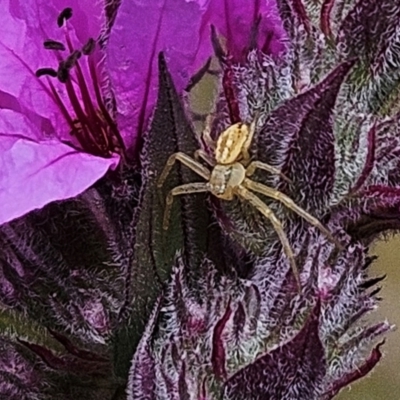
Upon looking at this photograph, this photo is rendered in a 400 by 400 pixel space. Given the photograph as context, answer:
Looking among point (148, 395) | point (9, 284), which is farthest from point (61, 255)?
point (148, 395)

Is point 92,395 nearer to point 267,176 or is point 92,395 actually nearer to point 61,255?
point 61,255

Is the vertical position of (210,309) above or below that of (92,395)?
above

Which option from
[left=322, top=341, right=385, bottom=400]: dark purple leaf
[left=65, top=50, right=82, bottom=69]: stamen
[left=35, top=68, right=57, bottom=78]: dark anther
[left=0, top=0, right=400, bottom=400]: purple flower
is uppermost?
[left=65, top=50, right=82, bottom=69]: stamen

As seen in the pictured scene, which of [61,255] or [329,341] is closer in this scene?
[329,341]

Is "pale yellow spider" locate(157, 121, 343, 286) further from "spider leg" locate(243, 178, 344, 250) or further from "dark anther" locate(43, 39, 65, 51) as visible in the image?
"dark anther" locate(43, 39, 65, 51)

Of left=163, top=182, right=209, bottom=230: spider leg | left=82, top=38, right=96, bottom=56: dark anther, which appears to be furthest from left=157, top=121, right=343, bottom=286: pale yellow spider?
left=82, top=38, right=96, bottom=56: dark anther

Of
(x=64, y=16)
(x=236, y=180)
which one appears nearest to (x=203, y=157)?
(x=236, y=180)

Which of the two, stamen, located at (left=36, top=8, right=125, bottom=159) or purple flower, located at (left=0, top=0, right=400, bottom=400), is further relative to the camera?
stamen, located at (left=36, top=8, right=125, bottom=159)
